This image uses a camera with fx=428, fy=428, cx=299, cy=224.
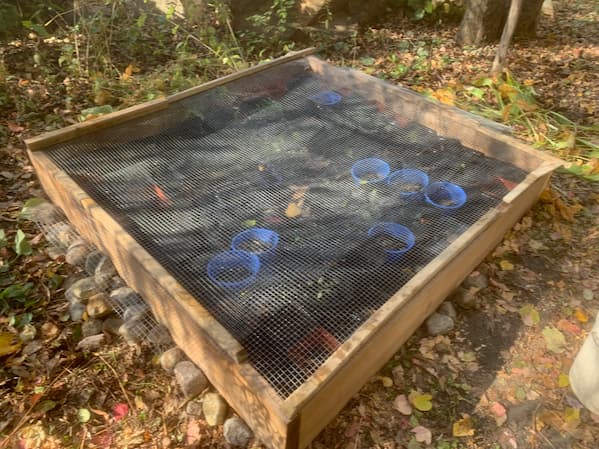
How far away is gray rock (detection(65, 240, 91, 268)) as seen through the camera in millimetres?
2674

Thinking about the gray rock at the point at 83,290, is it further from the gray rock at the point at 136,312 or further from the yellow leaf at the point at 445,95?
the yellow leaf at the point at 445,95

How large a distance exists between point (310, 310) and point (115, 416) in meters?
1.08

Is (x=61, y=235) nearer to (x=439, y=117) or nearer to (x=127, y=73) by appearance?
(x=127, y=73)

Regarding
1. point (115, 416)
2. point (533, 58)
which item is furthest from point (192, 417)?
point (533, 58)

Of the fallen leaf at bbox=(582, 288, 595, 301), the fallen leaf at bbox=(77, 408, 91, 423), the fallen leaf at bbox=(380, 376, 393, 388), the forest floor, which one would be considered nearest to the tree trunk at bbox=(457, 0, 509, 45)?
the forest floor

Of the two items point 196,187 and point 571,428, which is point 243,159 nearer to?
point 196,187

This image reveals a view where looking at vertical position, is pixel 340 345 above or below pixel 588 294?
above

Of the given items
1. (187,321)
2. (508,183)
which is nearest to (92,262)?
(187,321)

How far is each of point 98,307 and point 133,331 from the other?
28 centimetres

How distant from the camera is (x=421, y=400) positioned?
7.25ft

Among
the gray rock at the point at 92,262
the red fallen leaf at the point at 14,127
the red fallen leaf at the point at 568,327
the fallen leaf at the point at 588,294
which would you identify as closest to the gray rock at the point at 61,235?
the gray rock at the point at 92,262

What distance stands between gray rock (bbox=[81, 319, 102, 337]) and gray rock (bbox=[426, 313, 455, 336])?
1.88 metres

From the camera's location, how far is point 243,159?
316 cm

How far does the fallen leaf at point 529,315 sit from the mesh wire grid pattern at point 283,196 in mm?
631
